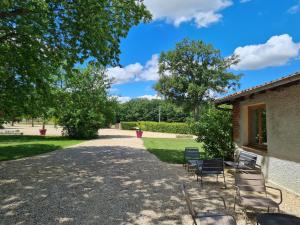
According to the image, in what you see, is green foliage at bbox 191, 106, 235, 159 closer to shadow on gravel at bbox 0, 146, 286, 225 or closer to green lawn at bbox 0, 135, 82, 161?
shadow on gravel at bbox 0, 146, 286, 225

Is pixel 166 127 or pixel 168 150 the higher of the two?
pixel 166 127

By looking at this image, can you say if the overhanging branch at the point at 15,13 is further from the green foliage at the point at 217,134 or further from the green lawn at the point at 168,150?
the green lawn at the point at 168,150

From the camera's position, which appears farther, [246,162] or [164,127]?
[164,127]

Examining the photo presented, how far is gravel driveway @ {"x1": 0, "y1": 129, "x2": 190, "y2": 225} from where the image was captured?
201 inches

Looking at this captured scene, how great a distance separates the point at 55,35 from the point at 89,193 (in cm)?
543

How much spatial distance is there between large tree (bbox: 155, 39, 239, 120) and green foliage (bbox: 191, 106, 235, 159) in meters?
32.4

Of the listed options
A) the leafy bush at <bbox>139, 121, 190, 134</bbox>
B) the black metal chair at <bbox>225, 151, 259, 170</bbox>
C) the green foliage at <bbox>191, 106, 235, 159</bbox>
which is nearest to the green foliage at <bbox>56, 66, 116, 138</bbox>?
the leafy bush at <bbox>139, 121, 190, 134</bbox>

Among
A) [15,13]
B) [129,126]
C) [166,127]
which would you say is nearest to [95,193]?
[15,13]

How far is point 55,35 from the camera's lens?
880 cm

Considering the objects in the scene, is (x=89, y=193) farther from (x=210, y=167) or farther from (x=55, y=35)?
(x=55, y=35)

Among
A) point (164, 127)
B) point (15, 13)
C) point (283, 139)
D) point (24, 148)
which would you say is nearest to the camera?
point (283, 139)

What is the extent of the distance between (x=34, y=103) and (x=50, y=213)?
292 inches

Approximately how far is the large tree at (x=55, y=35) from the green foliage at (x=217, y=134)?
190 inches

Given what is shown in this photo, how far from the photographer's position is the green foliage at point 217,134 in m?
11.3
